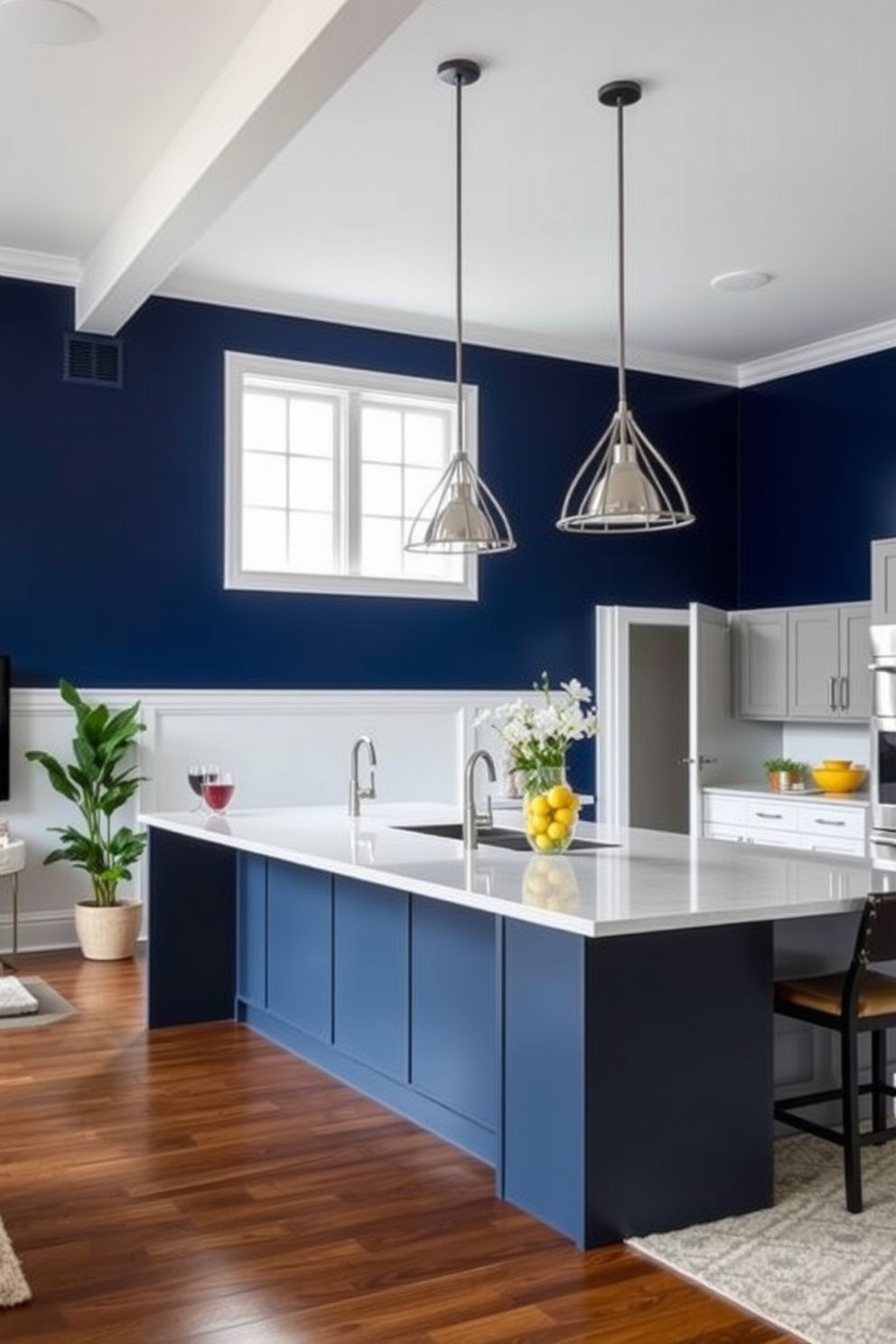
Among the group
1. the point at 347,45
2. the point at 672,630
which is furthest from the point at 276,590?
the point at 347,45

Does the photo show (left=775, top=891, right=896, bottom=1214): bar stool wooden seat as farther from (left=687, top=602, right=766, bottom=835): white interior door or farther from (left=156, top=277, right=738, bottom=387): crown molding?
(left=156, top=277, right=738, bottom=387): crown molding

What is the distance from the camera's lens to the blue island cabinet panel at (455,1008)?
11.0 ft

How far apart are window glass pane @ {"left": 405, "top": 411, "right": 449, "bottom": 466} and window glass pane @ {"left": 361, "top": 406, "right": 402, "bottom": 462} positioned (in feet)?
0.20

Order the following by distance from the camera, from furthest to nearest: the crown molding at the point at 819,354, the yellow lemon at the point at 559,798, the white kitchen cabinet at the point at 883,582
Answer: the crown molding at the point at 819,354, the white kitchen cabinet at the point at 883,582, the yellow lemon at the point at 559,798

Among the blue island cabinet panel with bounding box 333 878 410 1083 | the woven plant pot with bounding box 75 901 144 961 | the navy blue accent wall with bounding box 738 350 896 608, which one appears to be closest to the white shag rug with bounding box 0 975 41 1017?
the woven plant pot with bounding box 75 901 144 961

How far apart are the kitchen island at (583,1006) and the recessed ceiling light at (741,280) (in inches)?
132

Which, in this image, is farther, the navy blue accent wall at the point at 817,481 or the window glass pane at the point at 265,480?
the navy blue accent wall at the point at 817,481

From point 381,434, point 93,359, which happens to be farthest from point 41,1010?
point 381,434

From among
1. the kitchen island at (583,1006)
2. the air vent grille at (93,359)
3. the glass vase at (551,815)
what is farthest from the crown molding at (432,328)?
the glass vase at (551,815)

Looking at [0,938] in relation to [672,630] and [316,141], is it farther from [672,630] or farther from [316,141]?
[672,630]

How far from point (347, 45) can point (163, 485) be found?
339cm

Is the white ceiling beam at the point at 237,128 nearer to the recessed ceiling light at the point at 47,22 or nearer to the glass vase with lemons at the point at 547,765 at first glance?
the recessed ceiling light at the point at 47,22

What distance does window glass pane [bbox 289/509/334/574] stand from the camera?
695 cm

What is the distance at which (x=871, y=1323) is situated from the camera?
2.45 m
